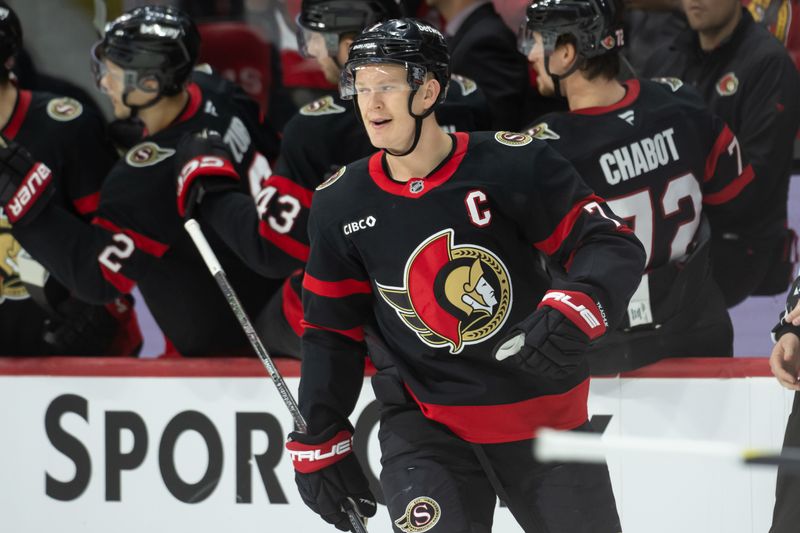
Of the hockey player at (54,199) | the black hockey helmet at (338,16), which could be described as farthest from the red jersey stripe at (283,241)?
the hockey player at (54,199)

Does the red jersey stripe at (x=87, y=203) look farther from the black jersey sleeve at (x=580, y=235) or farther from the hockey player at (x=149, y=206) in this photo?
the black jersey sleeve at (x=580, y=235)

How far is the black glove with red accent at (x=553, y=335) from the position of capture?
8.57 feet

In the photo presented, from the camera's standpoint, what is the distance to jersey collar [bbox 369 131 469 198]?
9.39 ft

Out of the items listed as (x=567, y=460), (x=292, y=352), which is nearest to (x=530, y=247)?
(x=567, y=460)

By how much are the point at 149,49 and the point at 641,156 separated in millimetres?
1550

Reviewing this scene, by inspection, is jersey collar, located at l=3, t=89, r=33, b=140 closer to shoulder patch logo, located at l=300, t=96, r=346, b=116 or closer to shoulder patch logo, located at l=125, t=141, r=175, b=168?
shoulder patch logo, located at l=125, t=141, r=175, b=168

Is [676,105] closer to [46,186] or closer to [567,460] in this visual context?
[567,460]

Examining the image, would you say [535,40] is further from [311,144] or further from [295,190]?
[295,190]

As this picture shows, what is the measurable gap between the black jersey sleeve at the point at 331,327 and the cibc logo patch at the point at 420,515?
0.31 meters

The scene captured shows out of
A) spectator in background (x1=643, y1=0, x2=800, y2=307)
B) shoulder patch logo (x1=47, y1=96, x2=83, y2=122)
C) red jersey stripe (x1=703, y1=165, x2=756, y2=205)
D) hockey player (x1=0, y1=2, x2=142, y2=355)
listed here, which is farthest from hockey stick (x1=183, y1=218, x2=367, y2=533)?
spectator in background (x1=643, y1=0, x2=800, y2=307)

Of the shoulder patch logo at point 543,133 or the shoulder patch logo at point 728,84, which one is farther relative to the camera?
the shoulder patch logo at point 728,84

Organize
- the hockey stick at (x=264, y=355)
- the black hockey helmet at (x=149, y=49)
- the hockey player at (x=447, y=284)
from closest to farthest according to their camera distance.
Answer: the hockey player at (x=447, y=284) → the hockey stick at (x=264, y=355) → the black hockey helmet at (x=149, y=49)

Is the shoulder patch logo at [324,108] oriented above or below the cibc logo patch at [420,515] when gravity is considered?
above

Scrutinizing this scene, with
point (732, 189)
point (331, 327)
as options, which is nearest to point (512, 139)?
point (331, 327)
